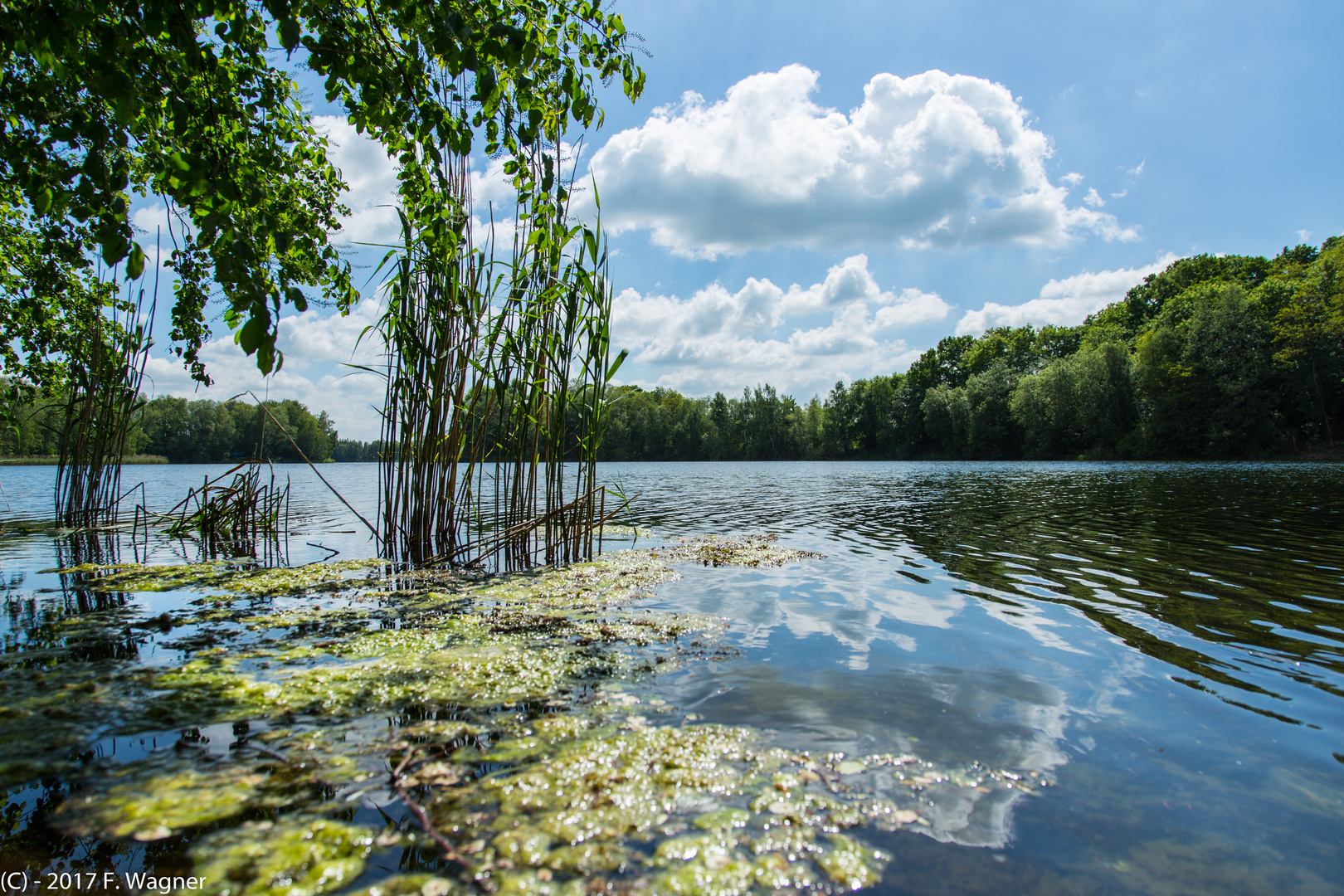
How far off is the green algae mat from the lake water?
0.49 ft

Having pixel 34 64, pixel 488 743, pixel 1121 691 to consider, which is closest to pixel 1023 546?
pixel 1121 691

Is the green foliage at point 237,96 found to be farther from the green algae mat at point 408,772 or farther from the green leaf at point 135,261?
the green algae mat at point 408,772

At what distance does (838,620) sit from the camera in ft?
17.2

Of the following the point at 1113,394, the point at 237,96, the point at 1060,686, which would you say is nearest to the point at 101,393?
the point at 237,96

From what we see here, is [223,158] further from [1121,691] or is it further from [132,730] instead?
[1121,691]

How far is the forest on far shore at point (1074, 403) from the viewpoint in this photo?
40.2m

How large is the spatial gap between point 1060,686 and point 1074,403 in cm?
6212

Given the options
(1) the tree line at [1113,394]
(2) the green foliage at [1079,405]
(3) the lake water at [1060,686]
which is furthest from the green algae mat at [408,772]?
(2) the green foliage at [1079,405]

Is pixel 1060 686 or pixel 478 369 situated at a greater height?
pixel 478 369

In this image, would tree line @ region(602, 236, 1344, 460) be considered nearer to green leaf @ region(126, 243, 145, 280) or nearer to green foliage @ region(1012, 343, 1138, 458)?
green foliage @ region(1012, 343, 1138, 458)

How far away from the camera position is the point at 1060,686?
12.2 ft

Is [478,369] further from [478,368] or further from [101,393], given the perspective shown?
[101,393]

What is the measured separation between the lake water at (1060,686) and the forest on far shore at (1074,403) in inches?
147

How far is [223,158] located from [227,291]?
4.63ft
